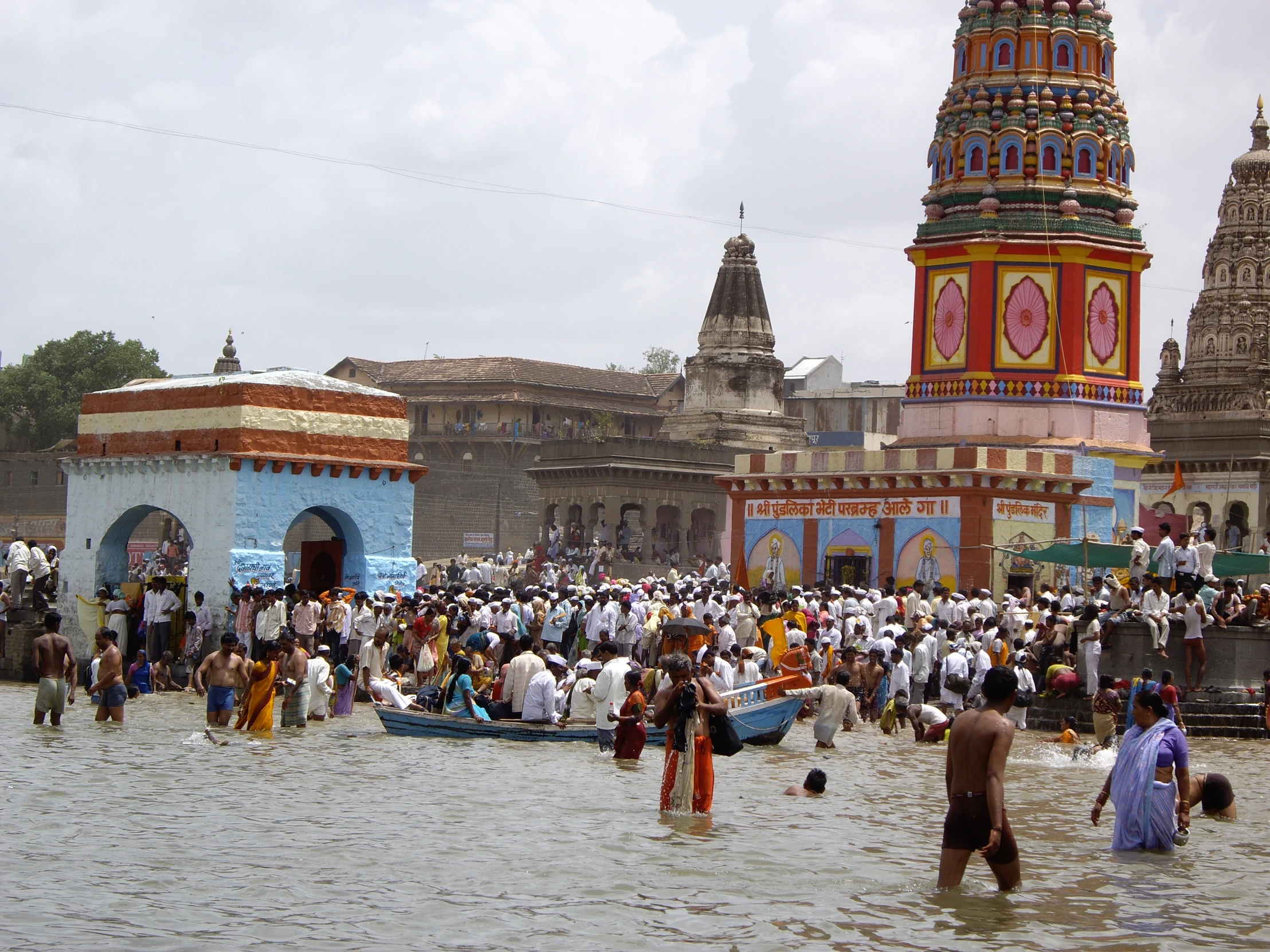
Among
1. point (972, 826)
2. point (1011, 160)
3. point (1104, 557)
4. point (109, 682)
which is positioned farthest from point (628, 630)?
point (1011, 160)

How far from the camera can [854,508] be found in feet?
102

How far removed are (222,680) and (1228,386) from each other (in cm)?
3951

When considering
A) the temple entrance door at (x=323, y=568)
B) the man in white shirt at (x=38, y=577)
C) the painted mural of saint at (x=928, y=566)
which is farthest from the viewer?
the painted mural of saint at (x=928, y=566)

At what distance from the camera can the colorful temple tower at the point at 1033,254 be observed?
107 ft

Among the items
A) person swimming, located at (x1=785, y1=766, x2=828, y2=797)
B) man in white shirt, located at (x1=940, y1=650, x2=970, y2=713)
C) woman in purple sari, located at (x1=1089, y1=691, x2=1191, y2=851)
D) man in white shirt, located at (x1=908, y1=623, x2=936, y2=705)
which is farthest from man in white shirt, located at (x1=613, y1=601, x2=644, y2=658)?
woman in purple sari, located at (x1=1089, y1=691, x2=1191, y2=851)

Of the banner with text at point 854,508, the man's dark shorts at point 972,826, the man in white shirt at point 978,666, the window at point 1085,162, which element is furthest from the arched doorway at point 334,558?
the man's dark shorts at point 972,826

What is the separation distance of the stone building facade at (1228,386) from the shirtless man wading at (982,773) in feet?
A: 131

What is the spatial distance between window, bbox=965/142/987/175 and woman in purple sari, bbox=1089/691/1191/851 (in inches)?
929

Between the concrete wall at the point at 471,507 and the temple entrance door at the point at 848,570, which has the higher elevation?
the concrete wall at the point at 471,507

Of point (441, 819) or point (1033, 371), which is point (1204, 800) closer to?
point (441, 819)

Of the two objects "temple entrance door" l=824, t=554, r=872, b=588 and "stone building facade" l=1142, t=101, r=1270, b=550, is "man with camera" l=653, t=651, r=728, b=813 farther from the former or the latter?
"stone building facade" l=1142, t=101, r=1270, b=550

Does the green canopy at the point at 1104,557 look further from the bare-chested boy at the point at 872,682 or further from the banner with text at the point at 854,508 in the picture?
the banner with text at the point at 854,508

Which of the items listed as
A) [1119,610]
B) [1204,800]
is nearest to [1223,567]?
[1119,610]

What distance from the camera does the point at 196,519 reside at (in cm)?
2539
